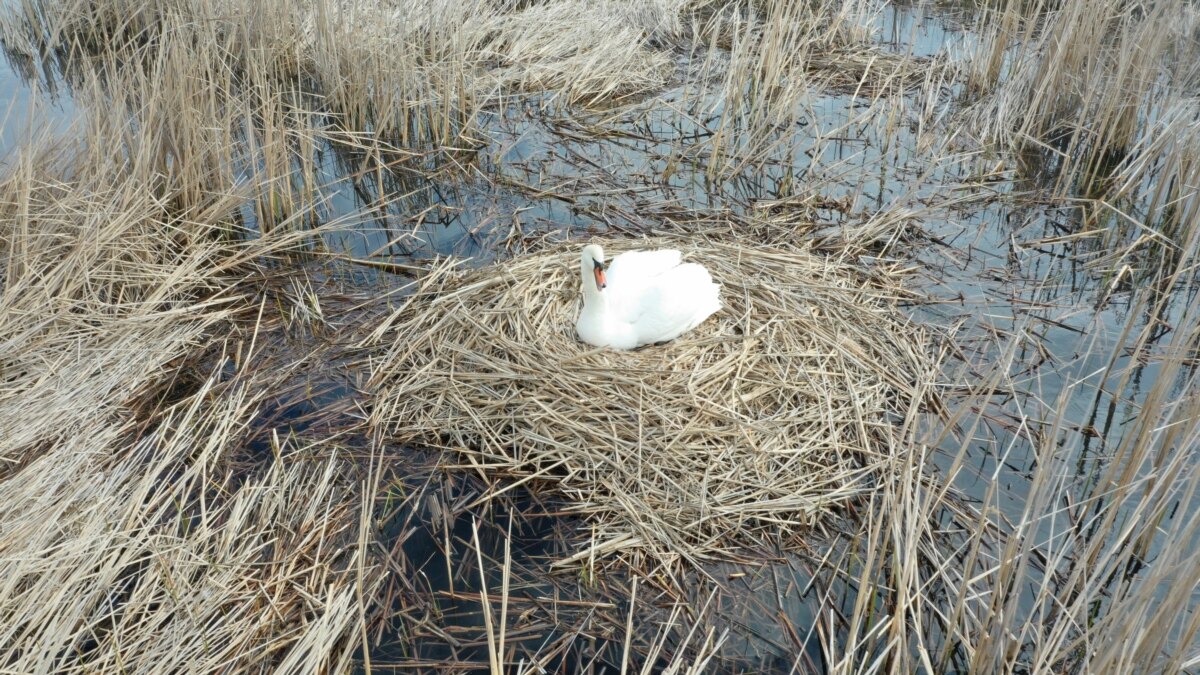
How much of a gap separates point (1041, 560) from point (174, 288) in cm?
452

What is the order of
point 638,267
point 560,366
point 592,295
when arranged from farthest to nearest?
point 638,267 → point 592,295 → point 560,366

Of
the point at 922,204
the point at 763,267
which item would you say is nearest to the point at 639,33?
the point at 922,204

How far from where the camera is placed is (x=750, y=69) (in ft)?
23.0

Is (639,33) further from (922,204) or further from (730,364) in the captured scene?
(730,364)

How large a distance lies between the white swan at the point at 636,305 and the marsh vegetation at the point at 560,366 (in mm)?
215

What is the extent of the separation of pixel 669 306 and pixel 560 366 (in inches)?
25.3

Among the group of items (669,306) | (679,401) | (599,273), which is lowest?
(679,401)

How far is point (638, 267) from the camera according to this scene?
4633mm

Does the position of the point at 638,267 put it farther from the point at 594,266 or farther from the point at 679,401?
the point at 679,401

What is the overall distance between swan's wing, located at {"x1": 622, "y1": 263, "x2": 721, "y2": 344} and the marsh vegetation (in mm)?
212

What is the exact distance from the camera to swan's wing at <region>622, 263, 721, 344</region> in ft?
14.3

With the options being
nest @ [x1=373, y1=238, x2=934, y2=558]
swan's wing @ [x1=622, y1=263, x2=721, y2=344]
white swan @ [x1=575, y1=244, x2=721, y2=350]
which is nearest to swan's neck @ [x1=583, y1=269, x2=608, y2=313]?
white swan @ [x1=575, y1=244, x2=721, y2=350]

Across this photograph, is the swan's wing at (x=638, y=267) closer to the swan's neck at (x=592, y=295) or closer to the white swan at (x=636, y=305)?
the white swan at (x=636, y=305)

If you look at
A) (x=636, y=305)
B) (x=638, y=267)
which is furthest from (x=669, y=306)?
(x=638, y=267)
